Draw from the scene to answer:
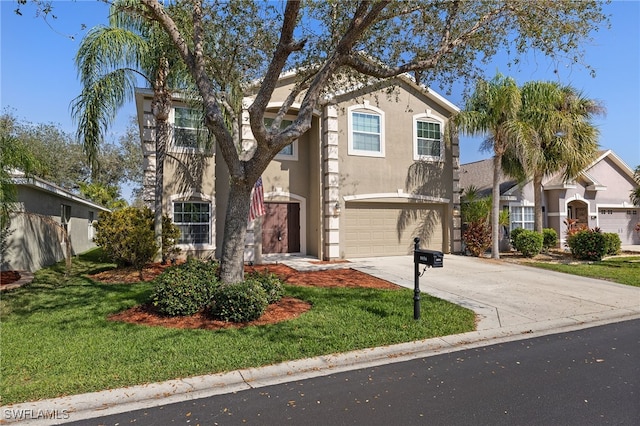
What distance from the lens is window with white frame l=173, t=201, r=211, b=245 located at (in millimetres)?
13344

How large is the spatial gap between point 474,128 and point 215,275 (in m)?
11.7

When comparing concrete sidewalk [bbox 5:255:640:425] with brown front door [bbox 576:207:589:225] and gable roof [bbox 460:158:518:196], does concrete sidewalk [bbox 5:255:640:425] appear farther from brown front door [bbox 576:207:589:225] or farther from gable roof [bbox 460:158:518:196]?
brown front door [bbox 576:207:589:225]

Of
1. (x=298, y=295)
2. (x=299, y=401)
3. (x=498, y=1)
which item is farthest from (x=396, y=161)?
(x=299, y=401)

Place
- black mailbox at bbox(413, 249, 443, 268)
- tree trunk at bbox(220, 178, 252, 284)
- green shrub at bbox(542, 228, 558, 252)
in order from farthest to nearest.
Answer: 1. green shrub at bbox(542, 228, 558, 252)
2. tree trunk at bbox(220, 178, 252, 284)
3. black mailbox at bbox(413, 249, 443, 268)

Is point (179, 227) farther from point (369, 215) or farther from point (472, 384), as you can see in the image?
point (472, 384)

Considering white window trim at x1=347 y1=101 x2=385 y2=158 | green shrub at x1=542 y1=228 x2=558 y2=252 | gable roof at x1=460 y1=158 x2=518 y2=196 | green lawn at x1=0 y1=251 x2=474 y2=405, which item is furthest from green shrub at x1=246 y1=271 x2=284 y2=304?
gable roof at x1=460 y1=158 x2=518 y2=196

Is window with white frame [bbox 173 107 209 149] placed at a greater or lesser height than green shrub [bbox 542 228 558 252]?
greater

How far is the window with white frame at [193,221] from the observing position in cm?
1334

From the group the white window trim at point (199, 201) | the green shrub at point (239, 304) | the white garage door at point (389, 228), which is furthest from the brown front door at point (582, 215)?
the green shrub at point (239, 304)

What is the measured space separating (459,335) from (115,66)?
34.2 ft

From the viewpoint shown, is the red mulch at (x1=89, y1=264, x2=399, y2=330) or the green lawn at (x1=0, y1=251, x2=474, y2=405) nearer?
the green lawn at (x1=0, y1=251, x2=474, y2=405)

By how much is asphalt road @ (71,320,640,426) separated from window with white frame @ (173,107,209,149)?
1065cm

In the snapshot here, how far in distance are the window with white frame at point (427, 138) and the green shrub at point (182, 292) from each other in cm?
1113

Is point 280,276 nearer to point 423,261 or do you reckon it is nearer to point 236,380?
point 423,261
